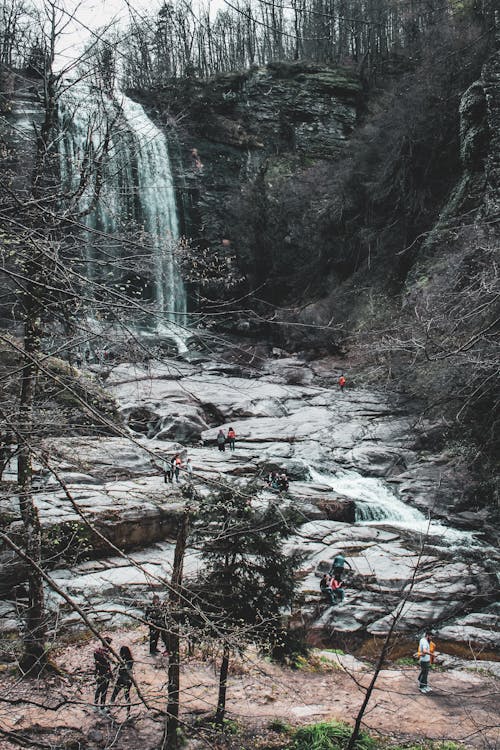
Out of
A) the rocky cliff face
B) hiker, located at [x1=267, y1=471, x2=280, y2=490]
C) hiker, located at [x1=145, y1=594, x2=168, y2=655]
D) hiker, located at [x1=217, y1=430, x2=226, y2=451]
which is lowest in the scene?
hiker, located at [x1=267, y1=471, x2=280, y2=490]

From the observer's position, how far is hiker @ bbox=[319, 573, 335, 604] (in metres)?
10.9

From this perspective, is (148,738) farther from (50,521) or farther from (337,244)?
(337,244)

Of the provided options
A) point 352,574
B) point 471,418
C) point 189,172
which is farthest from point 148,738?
point 189,172

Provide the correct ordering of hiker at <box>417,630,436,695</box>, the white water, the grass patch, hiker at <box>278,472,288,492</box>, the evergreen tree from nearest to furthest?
the grass patch < the evergreen tree < hiker at <box>417,630,436,695</box> < hiker at <box>278,472,288,492</box> < the white water

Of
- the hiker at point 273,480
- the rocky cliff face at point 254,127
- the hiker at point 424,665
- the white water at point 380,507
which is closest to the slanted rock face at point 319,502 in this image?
the white water at point 380,507

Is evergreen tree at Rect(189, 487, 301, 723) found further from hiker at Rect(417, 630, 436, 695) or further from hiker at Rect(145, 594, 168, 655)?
hiker at Rect(417, 630, 436, 695)

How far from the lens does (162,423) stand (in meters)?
19.7

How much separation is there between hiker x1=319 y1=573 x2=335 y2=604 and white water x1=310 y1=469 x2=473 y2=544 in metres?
3.35

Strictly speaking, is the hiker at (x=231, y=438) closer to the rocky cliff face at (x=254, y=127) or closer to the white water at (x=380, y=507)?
the white water at (x=380, y=507)

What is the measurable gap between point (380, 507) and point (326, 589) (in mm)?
4841

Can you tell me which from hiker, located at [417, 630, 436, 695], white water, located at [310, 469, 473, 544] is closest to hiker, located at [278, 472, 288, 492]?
white water, located at [310, 469, 473, 544]

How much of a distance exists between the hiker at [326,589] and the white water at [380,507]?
132 inches

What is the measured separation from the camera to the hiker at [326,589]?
10852 millimetres

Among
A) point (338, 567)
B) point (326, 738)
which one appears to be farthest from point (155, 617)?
point (338, 567)
